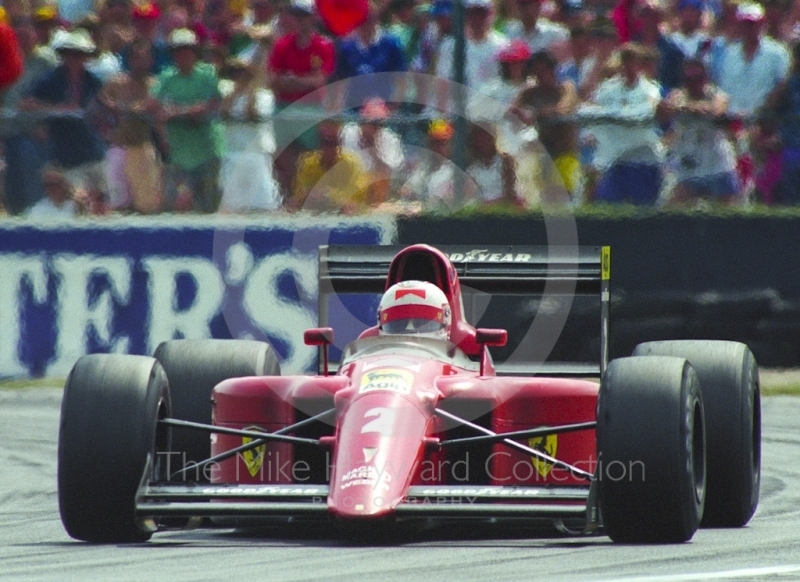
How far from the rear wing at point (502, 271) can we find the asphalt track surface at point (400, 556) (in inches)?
55.1

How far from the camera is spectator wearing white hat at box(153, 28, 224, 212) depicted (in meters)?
13.8

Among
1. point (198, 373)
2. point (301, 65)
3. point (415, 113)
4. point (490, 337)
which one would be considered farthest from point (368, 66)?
point (490, 337)

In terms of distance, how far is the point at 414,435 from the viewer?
21.7 feet

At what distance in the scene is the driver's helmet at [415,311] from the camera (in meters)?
7.74

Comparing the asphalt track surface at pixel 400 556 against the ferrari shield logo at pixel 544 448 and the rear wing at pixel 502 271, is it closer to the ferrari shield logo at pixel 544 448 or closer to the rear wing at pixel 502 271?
the ferrari shield logo at pixel 544 448

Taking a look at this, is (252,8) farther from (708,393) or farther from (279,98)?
(708,393)

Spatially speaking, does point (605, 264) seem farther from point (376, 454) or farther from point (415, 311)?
point (376, 454)

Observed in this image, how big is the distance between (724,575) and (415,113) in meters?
8.51

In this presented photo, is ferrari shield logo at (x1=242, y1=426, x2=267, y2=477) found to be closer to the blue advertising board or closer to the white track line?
the white track line

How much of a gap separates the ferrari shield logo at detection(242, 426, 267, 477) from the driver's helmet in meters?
0.87

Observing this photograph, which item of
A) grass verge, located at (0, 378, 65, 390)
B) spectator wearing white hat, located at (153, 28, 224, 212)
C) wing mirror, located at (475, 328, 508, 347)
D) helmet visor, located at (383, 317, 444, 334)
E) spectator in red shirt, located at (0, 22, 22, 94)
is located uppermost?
spectator in red shirt, located at (0, 22, 22, 94)

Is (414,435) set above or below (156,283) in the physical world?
below

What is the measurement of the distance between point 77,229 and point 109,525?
294 inches

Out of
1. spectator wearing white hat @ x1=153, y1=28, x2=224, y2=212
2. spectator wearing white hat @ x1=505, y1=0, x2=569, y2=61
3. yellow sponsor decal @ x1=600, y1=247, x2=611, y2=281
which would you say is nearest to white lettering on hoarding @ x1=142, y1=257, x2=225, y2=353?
spectator wearing white hat @ x1=153, y1=28, x2=224, y2=212
